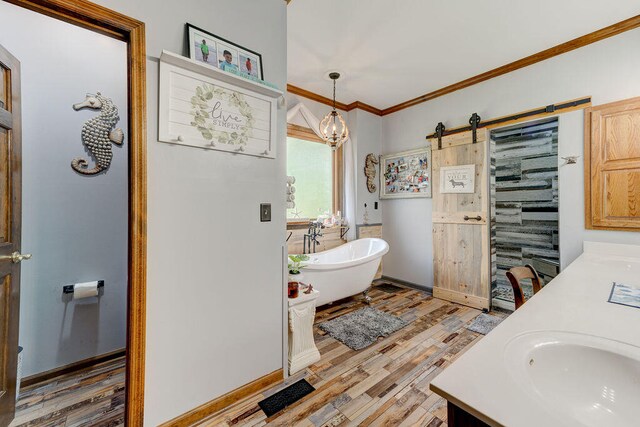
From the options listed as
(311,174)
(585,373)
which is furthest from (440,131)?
(585,373)

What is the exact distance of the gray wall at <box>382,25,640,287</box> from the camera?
7.37ft

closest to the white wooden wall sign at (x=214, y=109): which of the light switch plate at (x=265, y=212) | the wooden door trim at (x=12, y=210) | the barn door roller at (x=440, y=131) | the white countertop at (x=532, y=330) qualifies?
the light switch plate at (x=265, y=212)

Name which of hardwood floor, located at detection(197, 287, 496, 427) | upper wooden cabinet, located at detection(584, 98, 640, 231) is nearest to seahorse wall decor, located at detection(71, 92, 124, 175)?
hardwood floor, located at detection(197, 287, 496, 427)

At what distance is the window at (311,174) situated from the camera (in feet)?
11.6

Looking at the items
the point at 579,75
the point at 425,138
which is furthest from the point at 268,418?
the point at 579,75

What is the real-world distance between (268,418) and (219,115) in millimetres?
1727

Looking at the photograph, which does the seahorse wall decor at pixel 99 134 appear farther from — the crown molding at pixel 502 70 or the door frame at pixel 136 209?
the crown molding at pixel 502 70

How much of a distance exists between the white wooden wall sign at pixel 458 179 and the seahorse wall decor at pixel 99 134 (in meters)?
3.31

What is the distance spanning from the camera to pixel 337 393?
5.64 ft

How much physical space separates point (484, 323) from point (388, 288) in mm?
1309

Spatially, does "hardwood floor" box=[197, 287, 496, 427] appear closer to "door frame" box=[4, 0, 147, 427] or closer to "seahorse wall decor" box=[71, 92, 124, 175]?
"door frame" box=[4, 0, 147, 427]

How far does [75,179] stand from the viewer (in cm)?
195

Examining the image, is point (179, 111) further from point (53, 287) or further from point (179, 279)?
point (53, 287)

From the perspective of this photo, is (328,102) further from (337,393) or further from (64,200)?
(337,393)
